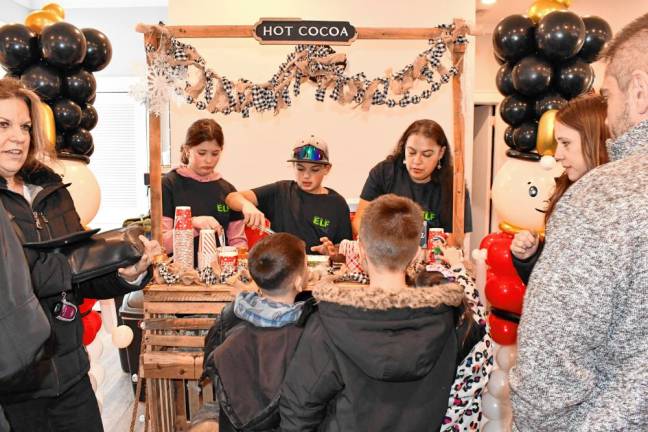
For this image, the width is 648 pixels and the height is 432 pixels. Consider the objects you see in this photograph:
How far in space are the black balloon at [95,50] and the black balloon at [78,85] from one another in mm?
91

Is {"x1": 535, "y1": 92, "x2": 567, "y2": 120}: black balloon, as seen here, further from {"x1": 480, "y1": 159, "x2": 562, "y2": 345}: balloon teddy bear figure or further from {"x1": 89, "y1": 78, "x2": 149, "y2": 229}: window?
{"x1": 89, "y1": 78, "x2": 149, "y2": 229}: window

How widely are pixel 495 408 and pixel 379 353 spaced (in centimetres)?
152

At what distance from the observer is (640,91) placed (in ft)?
3.20

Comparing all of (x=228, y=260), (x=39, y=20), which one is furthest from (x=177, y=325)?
(x=39, y=20)

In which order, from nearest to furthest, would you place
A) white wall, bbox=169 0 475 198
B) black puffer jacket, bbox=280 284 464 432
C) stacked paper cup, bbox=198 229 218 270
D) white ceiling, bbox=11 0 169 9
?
black puffer jacket, bbox=280 284 464 432 → stacked paper cup, bbox=198 229 218 270 → white wall, bbox=169 0 475 198 → white ceiling, bbox=11 0 169 9

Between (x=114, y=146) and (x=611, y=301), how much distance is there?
278 inches

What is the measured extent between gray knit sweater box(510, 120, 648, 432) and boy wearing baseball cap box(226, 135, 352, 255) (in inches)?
78.8

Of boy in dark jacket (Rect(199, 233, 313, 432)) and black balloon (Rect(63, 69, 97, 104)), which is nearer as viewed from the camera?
boy in dark jacket (Rect(199, 233, 313, 432))

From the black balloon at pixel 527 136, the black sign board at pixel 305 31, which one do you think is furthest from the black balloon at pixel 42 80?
the black balloon at pixel 527 136

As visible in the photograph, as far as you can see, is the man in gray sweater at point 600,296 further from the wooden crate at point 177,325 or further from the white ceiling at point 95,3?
the white ceiling at point 95,3

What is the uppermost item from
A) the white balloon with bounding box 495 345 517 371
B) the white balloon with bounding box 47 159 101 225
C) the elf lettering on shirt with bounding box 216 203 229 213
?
the white balloon with bounding box 47 159 101 225

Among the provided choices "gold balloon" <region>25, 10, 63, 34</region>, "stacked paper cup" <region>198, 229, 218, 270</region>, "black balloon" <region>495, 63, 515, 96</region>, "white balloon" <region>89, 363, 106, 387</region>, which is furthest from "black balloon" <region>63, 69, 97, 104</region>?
"black balloon" <region>495, 63, 515, 96</region>

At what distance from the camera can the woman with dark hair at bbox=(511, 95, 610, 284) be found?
1847 millimetres

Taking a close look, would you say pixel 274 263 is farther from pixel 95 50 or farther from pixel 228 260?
pixel 95 50
